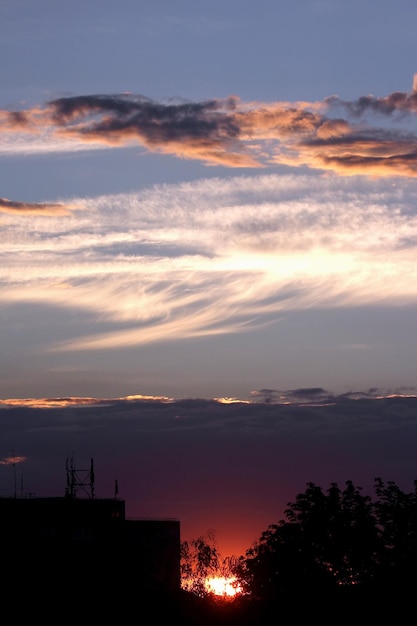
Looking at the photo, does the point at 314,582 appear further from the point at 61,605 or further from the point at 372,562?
the point at 61,605

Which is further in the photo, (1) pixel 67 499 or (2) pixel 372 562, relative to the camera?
(1) pixel 67 499

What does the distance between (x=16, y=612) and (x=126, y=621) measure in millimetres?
4743

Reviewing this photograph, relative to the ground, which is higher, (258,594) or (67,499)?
(67,499)

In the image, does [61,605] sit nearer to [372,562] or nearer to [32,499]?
[372,562]

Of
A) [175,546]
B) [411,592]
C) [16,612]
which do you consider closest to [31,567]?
[16,612]

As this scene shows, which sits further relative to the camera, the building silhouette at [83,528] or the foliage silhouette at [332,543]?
the building silhouette at [83,528]

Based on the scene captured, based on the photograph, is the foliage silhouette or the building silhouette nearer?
the foliage silhouette

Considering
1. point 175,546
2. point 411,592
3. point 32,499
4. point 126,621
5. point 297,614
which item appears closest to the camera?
Result: point 126,621

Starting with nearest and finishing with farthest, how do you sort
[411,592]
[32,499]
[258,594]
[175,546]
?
[411,592], [258,594], [32,499], [175,546]

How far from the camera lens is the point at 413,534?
75.3 metres

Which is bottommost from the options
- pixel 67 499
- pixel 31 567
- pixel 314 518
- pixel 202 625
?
pixel 202 625

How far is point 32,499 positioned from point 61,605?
87490 mm

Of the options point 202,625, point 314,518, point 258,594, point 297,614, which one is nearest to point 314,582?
point 258,594

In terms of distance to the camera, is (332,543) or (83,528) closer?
(332,543)
